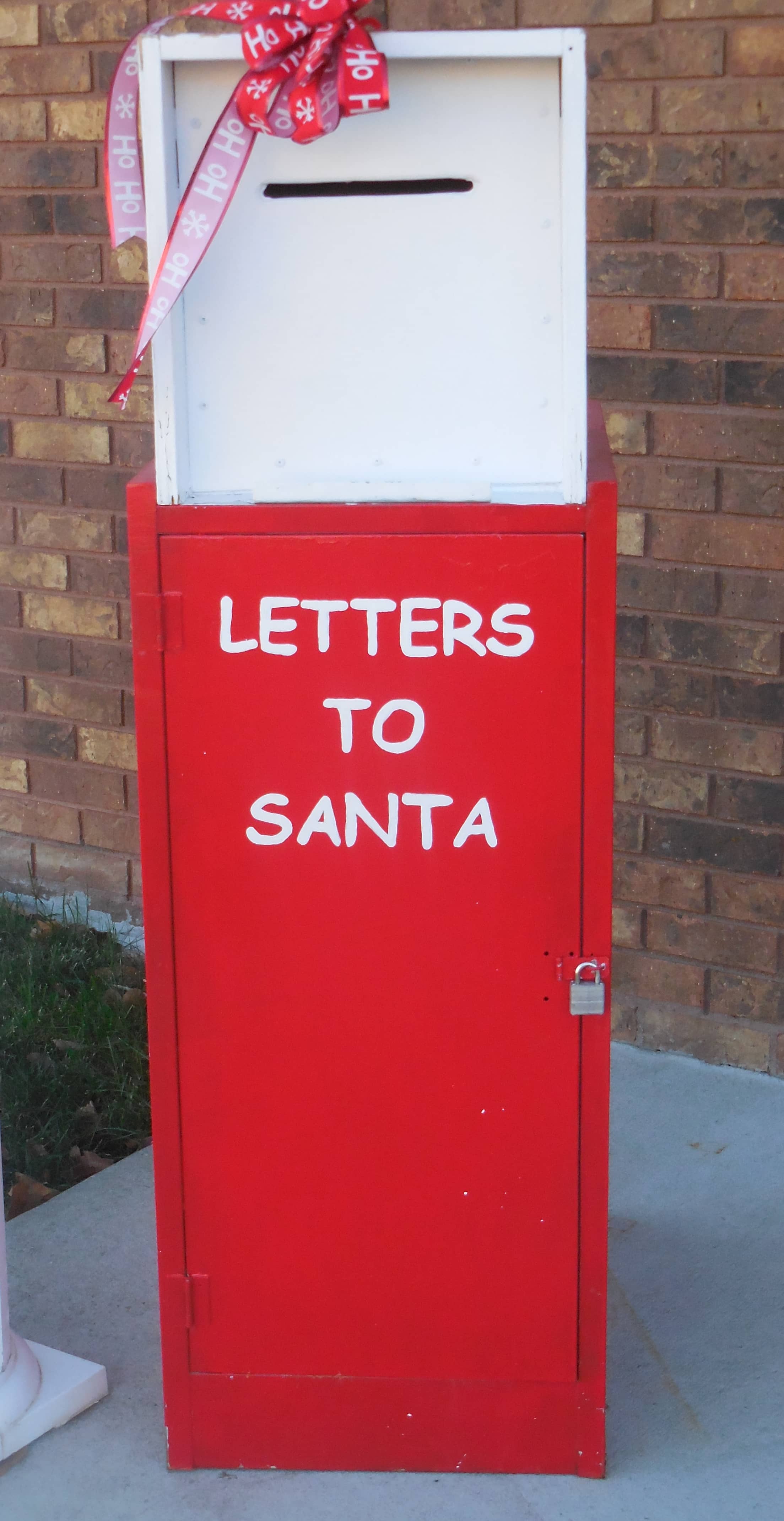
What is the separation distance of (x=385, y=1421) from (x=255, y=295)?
5.56ft

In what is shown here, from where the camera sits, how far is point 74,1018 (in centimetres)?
389

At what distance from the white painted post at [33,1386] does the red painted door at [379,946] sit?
0.28 metres

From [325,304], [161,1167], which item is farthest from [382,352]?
[161,1167]

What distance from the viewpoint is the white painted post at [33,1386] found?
247 centimetres

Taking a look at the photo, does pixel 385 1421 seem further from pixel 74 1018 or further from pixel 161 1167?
pixel 74 1018

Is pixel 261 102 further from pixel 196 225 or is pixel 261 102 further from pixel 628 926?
pixel 628 926

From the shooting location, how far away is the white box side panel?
80.7 inches

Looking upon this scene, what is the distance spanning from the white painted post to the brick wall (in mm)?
1669

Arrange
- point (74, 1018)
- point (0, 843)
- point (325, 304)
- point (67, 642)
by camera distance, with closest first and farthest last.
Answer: point (325, 304), point (74, 1018), point (67, 642), point (0, 843)

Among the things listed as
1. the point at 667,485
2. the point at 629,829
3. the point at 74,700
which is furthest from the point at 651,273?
the point at 74,700

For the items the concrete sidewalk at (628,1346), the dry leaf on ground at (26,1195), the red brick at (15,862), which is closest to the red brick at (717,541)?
the concrete sidewalk at (628,1346)

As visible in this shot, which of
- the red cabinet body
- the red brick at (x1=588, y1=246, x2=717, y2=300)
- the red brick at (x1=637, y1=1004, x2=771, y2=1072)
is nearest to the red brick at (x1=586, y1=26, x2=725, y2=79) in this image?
the red brick at (x1=588, y1=246, x2=717, y2=300)

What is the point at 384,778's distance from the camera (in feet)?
7.36

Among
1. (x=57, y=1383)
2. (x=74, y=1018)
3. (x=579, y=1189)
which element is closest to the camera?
(x=579, y=1189)
